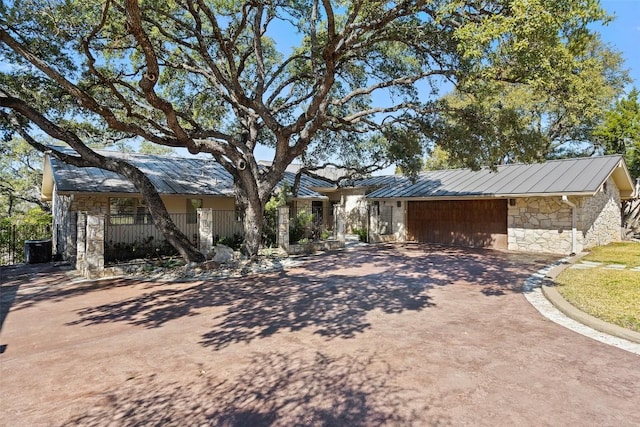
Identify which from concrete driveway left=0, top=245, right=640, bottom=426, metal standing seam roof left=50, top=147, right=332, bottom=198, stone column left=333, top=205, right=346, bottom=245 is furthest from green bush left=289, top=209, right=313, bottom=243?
concrete driveway left=0, top=245, right=640, bottom=426

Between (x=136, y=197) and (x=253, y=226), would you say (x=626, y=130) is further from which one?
(x=136, y=197)

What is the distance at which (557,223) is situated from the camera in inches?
578

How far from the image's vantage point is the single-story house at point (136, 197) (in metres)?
13.7

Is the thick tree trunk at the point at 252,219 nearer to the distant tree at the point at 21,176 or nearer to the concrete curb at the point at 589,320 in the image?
the concrete curb at the point at 589,320

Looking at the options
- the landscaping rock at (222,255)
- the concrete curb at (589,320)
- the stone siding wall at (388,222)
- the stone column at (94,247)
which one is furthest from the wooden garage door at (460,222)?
the stone column at (94,247)

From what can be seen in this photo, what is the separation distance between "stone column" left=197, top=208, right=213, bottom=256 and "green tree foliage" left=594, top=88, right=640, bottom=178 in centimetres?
2307

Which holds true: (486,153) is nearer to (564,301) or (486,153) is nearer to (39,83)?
(564,301)

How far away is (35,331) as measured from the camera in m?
6.10

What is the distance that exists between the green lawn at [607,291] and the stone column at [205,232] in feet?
33.9

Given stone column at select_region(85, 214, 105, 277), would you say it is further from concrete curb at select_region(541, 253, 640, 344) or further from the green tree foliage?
the green tree foliage

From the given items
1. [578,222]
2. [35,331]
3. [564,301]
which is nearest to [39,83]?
[35,331]

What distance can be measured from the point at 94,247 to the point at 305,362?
8.84 metres

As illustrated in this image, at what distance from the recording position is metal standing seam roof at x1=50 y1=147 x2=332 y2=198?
13.7m

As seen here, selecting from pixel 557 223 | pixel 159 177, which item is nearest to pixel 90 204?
pixel 159 177
